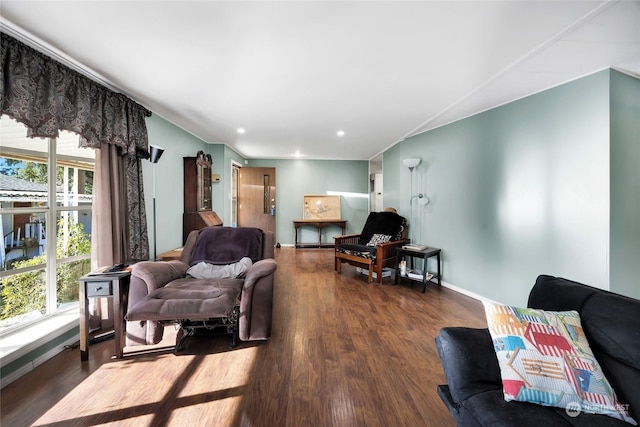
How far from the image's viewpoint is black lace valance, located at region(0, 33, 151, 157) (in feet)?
5.03

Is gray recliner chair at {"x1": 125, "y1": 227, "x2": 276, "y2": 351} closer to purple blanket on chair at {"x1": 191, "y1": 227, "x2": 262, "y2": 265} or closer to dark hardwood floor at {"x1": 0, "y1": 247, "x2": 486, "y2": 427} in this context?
purple blanket on chair at {"x1": 191, "y1": 227, "x2": 262, "y2": 265}

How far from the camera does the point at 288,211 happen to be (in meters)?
6.65

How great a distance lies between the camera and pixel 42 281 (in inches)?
78.4

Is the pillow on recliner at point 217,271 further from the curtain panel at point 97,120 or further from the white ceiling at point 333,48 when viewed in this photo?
the white ceiling at point 333,48

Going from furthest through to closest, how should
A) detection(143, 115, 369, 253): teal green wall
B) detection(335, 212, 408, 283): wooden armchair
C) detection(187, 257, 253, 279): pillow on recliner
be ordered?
detection(335, 212, 408, 283): wooden armchair < detection(143, 115, 369, 253): teal green wall < detection(187, 257, 253, 279): pillow on recliner

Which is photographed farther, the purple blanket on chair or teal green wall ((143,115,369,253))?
teal green wall ((143,115,369,253))

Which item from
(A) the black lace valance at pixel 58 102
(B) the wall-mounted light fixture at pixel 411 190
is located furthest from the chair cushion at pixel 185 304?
(B) the wall-mounted light fixture at pixel 411 190

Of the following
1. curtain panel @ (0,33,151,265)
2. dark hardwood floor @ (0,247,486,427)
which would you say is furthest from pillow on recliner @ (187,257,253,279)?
curtain panel @ (0,33,151,265)

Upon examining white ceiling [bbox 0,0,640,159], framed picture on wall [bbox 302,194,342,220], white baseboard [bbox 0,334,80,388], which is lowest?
white baseboard [bbox 0,334,80,388]

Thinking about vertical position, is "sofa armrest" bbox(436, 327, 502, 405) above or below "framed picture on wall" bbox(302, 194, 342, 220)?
below

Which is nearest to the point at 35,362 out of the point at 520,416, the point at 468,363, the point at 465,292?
the point at 468,363

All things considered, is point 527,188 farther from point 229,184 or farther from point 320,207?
point 229,184

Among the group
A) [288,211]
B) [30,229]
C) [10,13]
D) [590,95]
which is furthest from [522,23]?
[288,211]

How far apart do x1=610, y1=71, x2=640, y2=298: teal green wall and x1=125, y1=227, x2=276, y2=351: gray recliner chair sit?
2877mm
